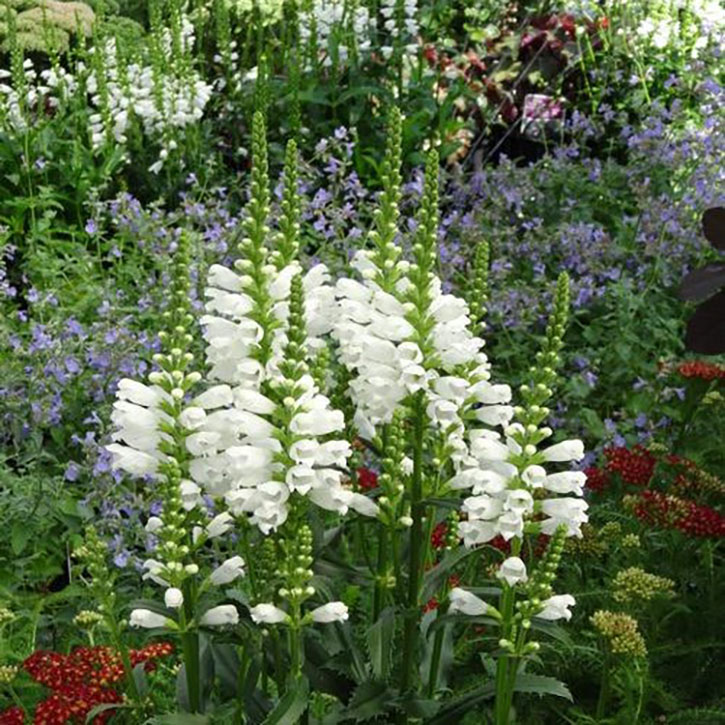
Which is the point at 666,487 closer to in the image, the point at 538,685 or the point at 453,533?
the point at 453,533

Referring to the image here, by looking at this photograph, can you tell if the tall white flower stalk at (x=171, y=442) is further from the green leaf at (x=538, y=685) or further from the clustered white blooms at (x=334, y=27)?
the clustered white blooms at (x=334, y=27)

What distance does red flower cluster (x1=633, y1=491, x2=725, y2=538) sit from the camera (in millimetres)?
3289

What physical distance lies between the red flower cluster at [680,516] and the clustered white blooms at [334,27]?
414cm

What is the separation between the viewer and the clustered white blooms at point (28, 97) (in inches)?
249

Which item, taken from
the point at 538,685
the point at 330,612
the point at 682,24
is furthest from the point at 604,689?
the point at 682,24

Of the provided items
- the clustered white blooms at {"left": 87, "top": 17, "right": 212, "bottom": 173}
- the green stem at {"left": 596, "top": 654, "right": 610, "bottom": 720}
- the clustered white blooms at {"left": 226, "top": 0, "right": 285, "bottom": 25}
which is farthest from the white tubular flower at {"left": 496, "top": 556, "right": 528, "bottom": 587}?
the clustered white blooms at {"left": 226, "top": 0, "right": 285, "bottom": 25}

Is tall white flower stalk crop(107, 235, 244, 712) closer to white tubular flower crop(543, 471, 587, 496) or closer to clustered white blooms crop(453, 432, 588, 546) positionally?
clustered white blooms crop(453, 432, 588, 546)

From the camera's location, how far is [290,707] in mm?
2240

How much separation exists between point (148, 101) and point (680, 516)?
13.3 ft

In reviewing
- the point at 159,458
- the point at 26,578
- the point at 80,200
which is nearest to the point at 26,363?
the point at 26,578

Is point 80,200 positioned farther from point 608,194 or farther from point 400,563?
point 400,563

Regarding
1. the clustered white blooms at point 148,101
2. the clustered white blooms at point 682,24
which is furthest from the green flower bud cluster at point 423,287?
the clustered white blooms at point 682,24

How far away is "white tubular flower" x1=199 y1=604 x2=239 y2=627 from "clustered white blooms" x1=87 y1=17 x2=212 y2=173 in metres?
4.27

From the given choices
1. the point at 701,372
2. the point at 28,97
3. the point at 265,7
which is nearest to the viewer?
the point at 701,372
